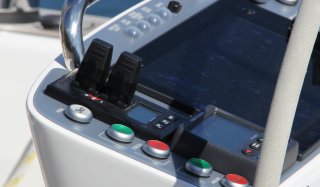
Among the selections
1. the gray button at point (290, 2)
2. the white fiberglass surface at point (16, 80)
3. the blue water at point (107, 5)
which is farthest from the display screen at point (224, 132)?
the blue water at point (107, 5)

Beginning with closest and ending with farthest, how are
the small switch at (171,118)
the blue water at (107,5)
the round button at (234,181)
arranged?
the round button at (234,181)
the small switch at (171,118)
the blue water at (107,5)

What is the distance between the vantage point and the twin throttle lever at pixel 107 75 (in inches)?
41.6

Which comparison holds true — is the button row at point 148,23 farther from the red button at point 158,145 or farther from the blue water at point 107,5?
the blue water at point 107,5

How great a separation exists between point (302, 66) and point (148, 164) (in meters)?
0.27

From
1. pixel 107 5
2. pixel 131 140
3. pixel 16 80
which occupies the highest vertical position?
pixel 131 140

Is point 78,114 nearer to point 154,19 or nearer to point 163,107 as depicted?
point 163,107

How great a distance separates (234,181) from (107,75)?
229 millimetres

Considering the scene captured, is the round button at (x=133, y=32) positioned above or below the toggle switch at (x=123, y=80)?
below

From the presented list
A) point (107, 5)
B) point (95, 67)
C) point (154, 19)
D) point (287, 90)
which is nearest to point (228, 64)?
point (154, 19)

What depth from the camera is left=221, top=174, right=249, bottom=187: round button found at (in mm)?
969

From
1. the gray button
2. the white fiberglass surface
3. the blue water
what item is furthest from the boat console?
the blue water

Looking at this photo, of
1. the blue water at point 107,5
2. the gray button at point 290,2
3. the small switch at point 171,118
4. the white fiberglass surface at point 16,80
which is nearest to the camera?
the small switch at point 171,118

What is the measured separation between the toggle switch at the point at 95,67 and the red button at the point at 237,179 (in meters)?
0.22

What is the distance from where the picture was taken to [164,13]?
4.32 ft
